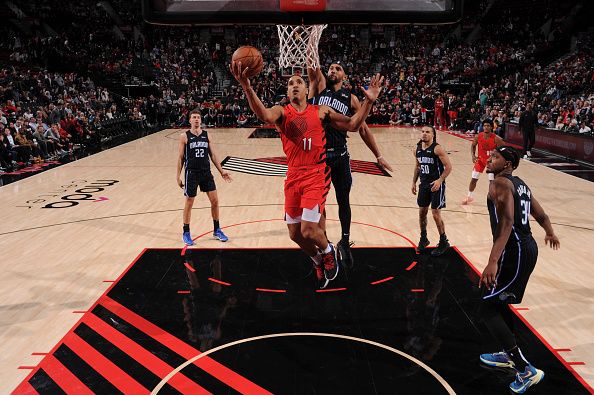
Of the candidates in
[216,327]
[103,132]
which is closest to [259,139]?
[103,132]

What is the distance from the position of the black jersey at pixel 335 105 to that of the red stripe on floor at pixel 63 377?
3108 millimetres

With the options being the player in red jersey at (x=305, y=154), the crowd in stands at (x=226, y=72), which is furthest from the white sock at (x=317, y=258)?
the crowd in stands at (x=226, y=72)

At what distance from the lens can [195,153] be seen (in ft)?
21.6

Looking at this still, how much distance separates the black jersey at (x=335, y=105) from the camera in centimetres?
527

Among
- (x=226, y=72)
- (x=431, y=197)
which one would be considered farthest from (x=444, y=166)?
(x=226, y=72)

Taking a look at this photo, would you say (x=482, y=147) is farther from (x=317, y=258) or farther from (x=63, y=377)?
(x=63, y=377)

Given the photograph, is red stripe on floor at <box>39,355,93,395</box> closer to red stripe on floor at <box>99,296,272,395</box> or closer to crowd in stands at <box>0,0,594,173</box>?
red stripe on floor at <box>99,296,272,395</box>

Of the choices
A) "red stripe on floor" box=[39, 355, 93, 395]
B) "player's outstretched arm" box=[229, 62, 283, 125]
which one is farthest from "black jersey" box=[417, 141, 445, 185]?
"red stripe on floor" box=[39, 355, 93, 395]

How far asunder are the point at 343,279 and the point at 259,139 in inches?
529

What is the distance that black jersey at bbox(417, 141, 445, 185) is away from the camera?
600 cm

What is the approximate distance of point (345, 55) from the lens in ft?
95.9

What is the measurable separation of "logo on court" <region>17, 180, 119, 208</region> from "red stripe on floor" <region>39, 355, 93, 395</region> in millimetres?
5514

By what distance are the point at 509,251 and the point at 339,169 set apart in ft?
7.33

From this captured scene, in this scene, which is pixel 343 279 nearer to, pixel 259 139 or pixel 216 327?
pixel 216 327
